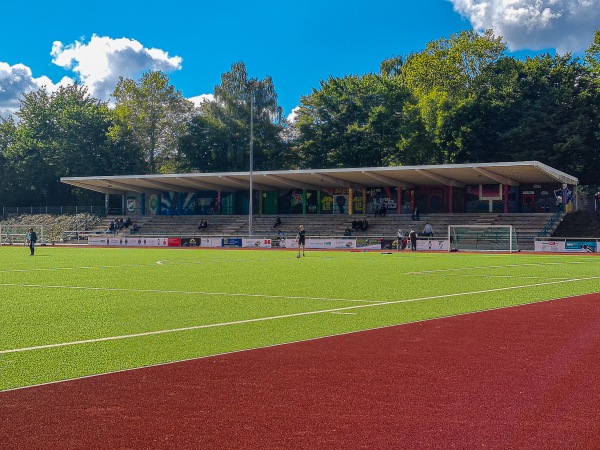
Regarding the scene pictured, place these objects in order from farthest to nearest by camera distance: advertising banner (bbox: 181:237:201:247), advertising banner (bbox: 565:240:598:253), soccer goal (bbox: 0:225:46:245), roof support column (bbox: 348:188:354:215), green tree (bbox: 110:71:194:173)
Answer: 1. green tree (bbox: 110:71:194:173)
2. soccer goal (bbox: 0:225:46:245)
3. roof support column (bbox: 348:188:354:215)
4. advertising banner (bbox: 181:237:201:247)
5. advertising banner (bbox: 565:240:598:253)

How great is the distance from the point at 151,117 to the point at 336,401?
82896 mm

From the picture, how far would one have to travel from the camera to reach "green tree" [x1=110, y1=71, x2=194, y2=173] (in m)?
85.7

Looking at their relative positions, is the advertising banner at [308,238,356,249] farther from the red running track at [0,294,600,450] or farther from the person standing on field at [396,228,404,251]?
the red running track at [0,294,600,450]

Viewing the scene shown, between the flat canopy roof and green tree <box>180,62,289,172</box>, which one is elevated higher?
green tree <box>180,62,289,172</box>

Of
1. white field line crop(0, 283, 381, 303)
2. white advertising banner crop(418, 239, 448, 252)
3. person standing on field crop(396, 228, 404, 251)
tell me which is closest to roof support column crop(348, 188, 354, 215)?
person standing on field crop(396, 228, 404, 251)

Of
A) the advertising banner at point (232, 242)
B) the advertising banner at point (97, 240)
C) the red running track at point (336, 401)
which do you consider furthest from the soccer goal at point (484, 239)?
the red running track at point (336, 401)

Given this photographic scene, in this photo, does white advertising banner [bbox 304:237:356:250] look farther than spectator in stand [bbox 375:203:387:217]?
No

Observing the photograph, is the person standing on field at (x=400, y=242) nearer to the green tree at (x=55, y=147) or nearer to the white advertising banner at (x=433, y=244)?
the white advertising banner at (x=433, y=244)

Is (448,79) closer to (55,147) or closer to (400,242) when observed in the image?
(400,242)

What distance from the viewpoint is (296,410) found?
6.19 meters

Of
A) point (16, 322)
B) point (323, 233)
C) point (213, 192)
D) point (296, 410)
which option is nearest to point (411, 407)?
point (296, 410)

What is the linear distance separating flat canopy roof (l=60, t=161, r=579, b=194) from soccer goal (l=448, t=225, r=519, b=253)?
477 centimetres

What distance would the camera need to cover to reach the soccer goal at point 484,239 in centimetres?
4684

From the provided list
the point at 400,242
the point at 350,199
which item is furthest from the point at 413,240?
the point at 350,199
